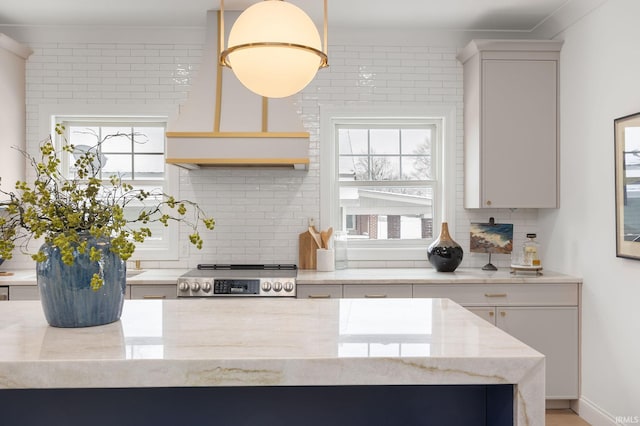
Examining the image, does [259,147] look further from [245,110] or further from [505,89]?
[505,89]

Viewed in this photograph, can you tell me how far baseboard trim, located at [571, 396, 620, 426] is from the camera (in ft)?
11.1

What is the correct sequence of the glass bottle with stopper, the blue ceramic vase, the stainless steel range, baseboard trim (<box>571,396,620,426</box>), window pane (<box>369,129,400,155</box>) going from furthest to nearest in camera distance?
window pane (<box>369,129,400,155</box>) < the glass bottle with stopper < the stainless steel range < baseboard trim (<box>571,396,620,426</box>) < the blue ceramic vase

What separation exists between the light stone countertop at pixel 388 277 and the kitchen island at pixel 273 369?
168 cm

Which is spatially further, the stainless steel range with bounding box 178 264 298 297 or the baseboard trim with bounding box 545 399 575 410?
the baseboard trim with bounding box 545 399 575 410

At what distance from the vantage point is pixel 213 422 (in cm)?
159

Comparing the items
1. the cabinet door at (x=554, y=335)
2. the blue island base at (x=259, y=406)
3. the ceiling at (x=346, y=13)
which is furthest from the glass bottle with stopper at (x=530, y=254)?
the blue island base at (x=259, y=406)

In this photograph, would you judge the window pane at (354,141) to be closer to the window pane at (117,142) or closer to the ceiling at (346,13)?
the ceiling at (346,13)

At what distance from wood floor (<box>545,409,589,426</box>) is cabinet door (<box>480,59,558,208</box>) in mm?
1497

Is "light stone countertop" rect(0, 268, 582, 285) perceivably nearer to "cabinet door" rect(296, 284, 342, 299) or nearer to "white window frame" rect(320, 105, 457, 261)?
"cabinet door" rect(296, 284, 342, 299)

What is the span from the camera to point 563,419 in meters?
3.64

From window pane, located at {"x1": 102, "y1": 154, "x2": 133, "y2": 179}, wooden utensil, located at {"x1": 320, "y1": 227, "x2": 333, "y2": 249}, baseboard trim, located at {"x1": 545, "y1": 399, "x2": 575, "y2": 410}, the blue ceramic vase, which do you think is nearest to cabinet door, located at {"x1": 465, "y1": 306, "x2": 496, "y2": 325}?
baseboard trim, located at {"x1": 545, "y1": 399, "x2": 575, "y2": 410}

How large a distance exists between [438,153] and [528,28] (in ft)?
4.04

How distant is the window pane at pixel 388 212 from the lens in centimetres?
455

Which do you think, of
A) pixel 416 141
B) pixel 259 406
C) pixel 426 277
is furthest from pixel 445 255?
pixel 259 406
